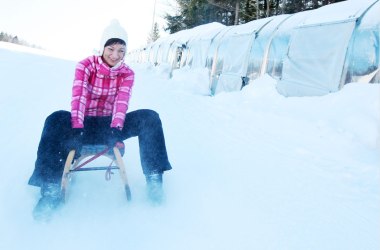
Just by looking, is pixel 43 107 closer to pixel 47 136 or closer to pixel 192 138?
pixel 192 138

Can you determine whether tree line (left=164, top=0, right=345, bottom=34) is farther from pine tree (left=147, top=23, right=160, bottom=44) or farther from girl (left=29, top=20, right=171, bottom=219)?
girl (left=29, top=20, right=171, bottom=219)

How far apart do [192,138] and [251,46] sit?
5.69 metres

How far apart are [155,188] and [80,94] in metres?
0.92

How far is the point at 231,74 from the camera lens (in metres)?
10.2

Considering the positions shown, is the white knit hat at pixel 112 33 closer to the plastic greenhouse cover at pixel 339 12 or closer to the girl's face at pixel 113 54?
the girl's face at pixel 113 54

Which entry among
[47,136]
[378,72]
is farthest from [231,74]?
[47,136]

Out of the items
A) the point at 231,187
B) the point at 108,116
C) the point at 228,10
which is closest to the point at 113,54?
the point at 108,116

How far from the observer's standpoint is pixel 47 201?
2248 mm

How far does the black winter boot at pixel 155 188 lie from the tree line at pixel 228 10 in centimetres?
2076

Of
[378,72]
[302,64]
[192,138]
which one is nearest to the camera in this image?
[192,138]

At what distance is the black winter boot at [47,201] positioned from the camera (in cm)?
220

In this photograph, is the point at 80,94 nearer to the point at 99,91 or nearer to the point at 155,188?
the point at 99,91

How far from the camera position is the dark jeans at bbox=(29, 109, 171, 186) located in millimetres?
2250

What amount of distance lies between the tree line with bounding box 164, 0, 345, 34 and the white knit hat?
2043 cm
